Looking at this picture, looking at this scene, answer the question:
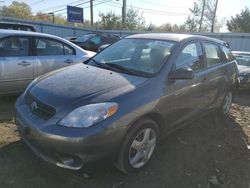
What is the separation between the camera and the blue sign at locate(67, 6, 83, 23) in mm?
25281

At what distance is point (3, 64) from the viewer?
5.29 meters

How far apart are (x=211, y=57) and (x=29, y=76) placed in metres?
3.52

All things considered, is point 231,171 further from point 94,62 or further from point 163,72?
point 94,62

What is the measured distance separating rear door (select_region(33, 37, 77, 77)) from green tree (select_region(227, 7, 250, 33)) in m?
34.0

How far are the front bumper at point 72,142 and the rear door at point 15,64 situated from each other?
102 inches

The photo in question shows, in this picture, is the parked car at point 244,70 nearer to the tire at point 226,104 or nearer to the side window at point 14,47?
the tire at point 226,104

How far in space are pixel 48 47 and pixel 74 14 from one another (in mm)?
20725

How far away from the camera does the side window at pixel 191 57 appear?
4.08m

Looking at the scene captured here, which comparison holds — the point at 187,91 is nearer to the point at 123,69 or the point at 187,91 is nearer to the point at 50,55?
the point at 123,69

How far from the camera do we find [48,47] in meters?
6.11

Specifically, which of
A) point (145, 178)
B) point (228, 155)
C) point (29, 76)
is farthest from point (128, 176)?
point (29, 76)

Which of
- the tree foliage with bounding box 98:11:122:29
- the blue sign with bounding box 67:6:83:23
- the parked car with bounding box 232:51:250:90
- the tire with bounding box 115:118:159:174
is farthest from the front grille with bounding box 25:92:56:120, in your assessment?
the tree foliage with bounding box 98:11:122:29

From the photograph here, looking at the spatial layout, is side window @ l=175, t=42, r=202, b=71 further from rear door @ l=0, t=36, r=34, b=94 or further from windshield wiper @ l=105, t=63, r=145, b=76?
rear door @ l=0, t=36, r=34, b=94

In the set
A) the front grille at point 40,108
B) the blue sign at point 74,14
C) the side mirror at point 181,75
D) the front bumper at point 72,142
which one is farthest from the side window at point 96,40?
the front bumper at point 72,142
